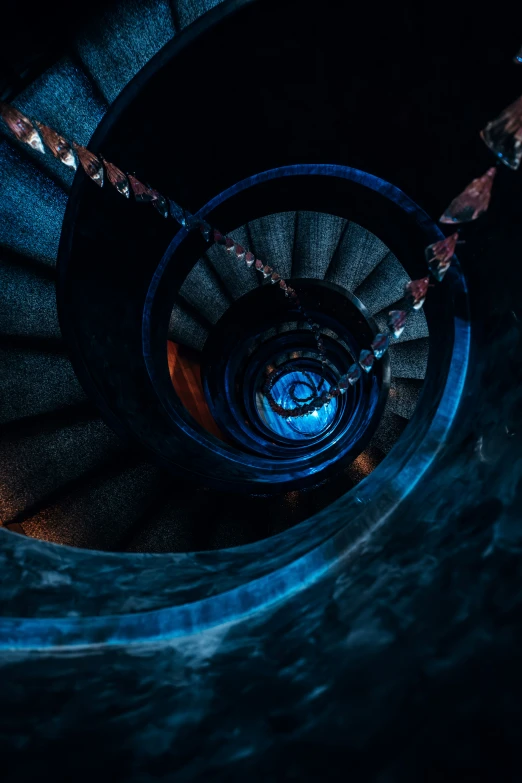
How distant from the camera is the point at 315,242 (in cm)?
578

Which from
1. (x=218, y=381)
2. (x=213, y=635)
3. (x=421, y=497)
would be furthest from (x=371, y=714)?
(x=218, y=381)

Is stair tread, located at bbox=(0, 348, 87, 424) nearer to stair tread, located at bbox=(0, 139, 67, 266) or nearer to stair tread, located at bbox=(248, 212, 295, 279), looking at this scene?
stair tread, located at bbox=(0, 139, 67, 266)

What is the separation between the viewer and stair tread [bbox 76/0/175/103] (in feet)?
9.25

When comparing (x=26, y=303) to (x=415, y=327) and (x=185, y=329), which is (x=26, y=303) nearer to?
(x=185, y=329)

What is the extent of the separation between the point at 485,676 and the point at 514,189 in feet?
6.01

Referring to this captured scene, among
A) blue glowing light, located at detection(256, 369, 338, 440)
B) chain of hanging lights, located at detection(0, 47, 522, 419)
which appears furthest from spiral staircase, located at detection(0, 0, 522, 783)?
blue glowing light, located at detection(256, 369, 338, 440)

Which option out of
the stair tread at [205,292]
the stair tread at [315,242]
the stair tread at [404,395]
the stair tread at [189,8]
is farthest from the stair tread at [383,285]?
the stair tread at [189,8]

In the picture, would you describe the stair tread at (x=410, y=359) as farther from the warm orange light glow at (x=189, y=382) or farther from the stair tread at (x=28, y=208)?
the stair tread at (x=28, y=208)

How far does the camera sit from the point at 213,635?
1426 mm

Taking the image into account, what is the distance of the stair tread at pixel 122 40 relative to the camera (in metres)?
2.82

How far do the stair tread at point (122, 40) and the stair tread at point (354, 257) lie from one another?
3.07 meters

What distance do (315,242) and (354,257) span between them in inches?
21.9

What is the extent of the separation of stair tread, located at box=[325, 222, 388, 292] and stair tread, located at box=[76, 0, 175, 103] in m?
3.07

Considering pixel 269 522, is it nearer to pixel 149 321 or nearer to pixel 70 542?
pixel 70 542
